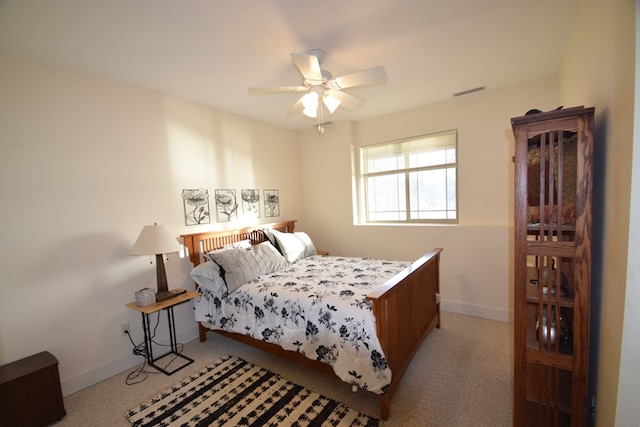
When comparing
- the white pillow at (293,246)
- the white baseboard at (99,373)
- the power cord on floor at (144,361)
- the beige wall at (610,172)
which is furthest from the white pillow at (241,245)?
the beige wall at (610,172)

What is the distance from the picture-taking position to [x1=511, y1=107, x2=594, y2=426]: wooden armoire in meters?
1.25

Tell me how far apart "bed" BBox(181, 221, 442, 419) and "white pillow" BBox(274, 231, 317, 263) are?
1 centimetres

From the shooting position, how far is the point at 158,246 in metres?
2.37

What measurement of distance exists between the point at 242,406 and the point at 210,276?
1.15 m

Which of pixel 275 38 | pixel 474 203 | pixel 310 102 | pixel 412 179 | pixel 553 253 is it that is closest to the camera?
pixel 553 253

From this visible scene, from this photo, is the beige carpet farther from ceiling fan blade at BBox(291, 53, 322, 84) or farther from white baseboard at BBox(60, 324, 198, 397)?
ceiling fan blade at BBox(291, 53, 322, 84)

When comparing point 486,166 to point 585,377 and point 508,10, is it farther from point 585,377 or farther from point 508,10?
point 585,377

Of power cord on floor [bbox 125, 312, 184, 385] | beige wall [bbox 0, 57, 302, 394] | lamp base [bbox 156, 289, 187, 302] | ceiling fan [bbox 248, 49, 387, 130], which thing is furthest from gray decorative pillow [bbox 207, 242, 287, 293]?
ceiling fan [bbox 248, 49, 387, 130]

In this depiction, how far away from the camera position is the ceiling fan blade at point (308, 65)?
1.71 metres

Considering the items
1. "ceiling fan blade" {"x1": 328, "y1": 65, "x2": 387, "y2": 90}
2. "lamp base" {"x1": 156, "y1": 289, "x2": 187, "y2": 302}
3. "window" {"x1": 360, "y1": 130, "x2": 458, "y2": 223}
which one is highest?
"ceiling fan blade" {"x1": 328, "y1": 65, "x2": 387, "y2": 90}

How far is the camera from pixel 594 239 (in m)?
1.42

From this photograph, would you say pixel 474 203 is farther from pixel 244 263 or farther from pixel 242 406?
pixel 242 406

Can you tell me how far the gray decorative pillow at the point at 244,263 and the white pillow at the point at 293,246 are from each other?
0.79 ft

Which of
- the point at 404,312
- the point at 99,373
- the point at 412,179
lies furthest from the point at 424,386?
the point at 99,373
